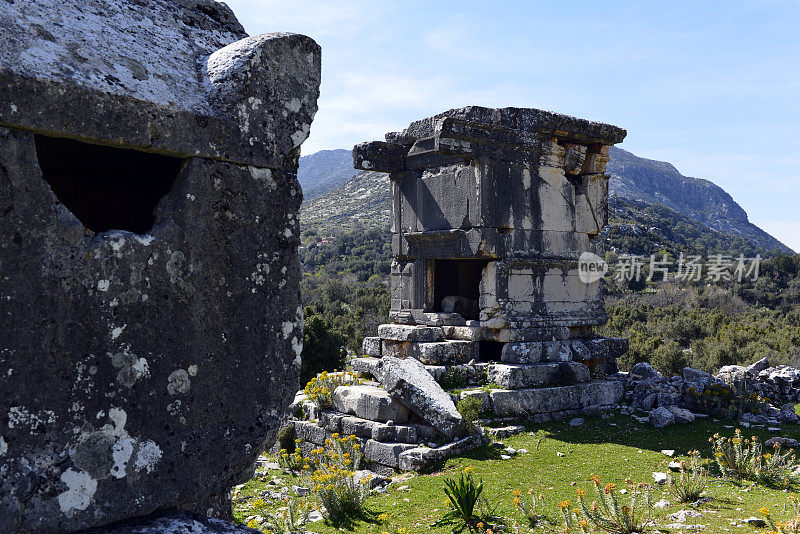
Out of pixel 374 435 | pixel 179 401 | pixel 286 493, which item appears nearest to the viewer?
pixel 179 401

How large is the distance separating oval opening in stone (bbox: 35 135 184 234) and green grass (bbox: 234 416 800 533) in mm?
3355

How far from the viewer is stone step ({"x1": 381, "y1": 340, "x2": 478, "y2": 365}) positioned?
8688 mm

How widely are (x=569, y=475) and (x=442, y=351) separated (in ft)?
9.43

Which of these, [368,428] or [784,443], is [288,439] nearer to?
[368,428]

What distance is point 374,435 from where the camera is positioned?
7258mm

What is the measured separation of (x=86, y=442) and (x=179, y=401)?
309 millimetres

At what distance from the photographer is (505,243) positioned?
8.92 meters

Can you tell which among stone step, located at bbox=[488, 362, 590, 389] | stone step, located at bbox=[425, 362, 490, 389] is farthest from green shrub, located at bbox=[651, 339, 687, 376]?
stone step, located at bbox=[425, 362, 490, 389]

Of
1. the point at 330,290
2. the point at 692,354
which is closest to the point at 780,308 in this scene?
the point at 692,354

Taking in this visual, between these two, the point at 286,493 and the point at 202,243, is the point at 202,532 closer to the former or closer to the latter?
the point at 202,243

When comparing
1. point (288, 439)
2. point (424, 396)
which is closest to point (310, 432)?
point (288, 439)

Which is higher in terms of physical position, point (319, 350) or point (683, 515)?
point (683, 515)

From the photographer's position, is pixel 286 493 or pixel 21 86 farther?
pixel 286 493

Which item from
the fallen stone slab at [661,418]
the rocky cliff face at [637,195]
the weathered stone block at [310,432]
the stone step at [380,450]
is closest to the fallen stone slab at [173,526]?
the stone step at [380,450]
